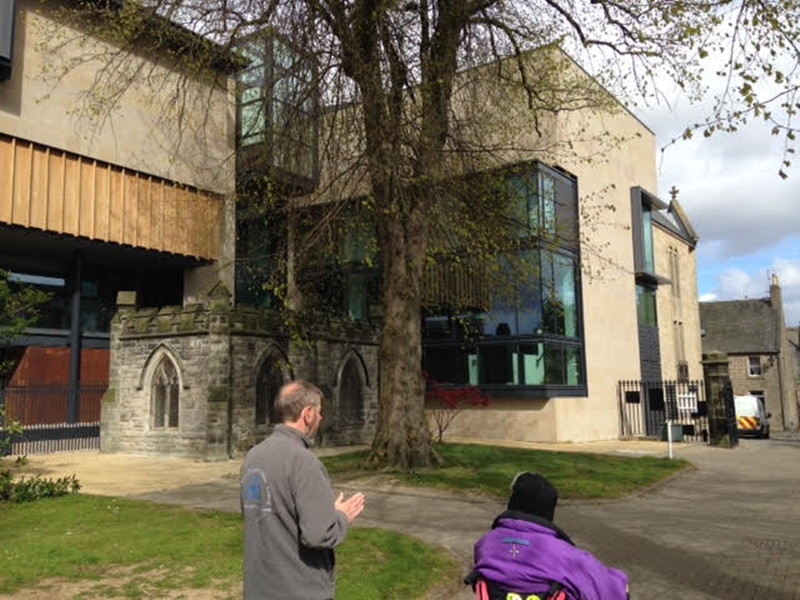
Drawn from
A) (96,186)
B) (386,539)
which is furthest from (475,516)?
(96,186)

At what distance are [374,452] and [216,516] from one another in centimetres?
501

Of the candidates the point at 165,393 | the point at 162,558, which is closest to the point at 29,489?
the point at 162,558

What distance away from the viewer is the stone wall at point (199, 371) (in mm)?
19109

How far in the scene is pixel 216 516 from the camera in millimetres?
9773

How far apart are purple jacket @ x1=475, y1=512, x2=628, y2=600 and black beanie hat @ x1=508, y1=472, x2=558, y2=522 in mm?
49

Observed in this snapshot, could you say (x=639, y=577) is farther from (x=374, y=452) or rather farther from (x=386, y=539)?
(x=374, y=452)

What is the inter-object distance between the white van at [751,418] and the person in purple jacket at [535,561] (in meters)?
34.9

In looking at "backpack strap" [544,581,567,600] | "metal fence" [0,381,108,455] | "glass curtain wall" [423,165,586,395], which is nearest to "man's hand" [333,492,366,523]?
"backpack strap" [544,581,567,600]

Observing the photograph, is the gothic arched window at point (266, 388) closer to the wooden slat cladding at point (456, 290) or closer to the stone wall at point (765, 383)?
the wooden slat cladding at point (456, 290)

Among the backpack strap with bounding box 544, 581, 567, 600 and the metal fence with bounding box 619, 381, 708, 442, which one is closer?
the backpack strap with bounding box 544, 581, 567, 600

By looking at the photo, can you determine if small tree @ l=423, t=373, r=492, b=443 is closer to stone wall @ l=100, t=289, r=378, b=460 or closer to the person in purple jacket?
stone wall @ l=100, t=289, r=378, b=460

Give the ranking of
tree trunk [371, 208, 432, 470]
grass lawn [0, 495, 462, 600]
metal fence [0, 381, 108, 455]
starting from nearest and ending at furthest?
grass lawn [0, 495, 462, 600]
tree trunk [371, 208, 432, 470]
metal fence [0, 381, 108, 455]

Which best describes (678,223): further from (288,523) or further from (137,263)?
(288,523)

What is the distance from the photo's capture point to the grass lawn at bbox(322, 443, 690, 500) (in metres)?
12.5
